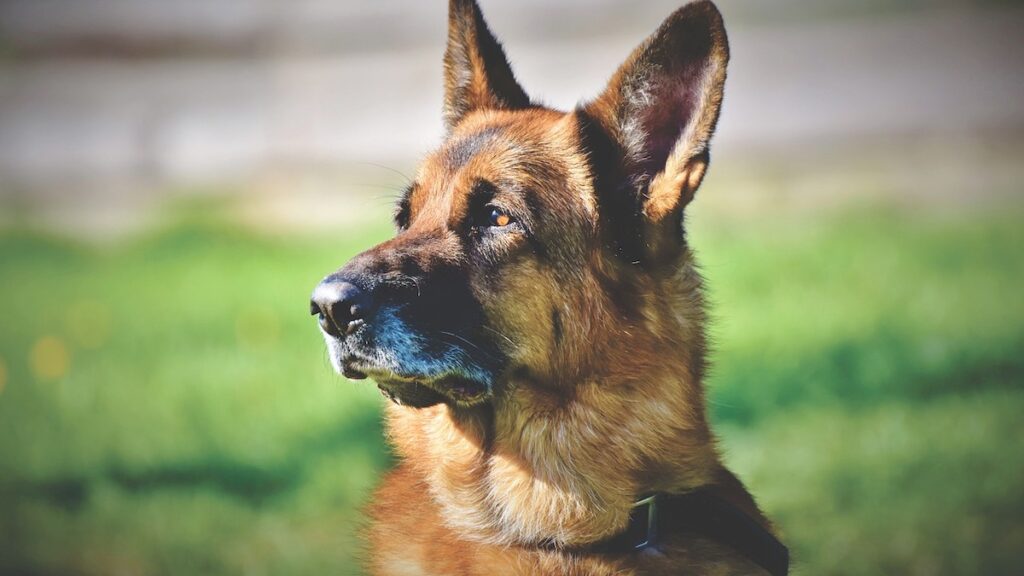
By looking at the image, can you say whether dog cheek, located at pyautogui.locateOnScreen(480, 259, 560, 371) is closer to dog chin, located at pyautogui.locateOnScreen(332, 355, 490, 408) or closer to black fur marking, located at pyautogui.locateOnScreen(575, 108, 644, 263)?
dog chin, located at pyautogui.locateOnScreen(332, 355, 490, 408)

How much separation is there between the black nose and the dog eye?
560mm

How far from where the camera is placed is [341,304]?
2898 mm

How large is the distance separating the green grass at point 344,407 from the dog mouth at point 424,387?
0.73 meters

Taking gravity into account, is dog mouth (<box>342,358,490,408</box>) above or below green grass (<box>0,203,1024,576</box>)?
above

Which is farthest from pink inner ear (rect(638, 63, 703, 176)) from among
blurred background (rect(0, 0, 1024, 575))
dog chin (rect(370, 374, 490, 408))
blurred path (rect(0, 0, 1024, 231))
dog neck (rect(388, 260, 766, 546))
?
blurred path (rect(0, 0, 1024, 231))

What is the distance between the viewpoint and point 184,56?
1177 cm

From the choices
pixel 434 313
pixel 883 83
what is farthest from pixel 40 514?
pixel 883 83

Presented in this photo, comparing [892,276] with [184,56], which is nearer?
[892,276]


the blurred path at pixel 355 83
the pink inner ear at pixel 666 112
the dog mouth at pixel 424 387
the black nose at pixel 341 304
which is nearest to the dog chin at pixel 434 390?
the dog mouth at pixel 424 387

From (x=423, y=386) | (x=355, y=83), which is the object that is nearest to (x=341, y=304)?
(x=423, y=386)

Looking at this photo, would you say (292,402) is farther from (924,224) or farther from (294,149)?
(924,224)

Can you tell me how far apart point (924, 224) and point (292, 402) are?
635 centimetres

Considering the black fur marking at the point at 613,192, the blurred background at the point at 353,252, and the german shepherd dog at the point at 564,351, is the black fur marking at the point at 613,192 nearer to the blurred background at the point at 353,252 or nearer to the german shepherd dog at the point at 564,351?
the german shepherd dog at the point at 564,351

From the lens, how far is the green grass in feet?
15.5
